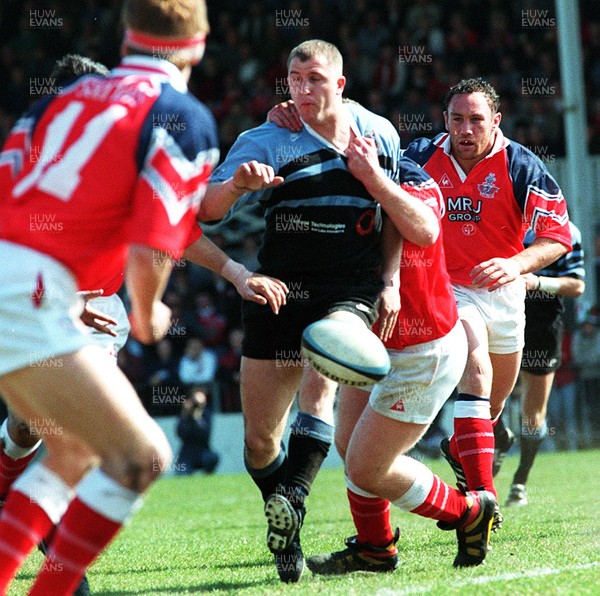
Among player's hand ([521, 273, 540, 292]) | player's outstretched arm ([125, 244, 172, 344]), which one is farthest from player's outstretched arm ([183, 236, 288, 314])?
player's hand ([521, 273, 540, 292])

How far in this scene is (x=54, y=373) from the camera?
10.8 feet

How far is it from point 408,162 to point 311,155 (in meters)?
0.55

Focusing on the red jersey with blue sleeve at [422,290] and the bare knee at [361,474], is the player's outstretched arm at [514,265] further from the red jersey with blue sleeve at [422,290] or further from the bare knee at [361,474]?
the bare knee at [361,474]

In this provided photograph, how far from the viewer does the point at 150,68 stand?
3.51m

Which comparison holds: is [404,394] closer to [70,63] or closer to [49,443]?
[49,443]

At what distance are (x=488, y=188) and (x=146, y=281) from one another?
147 inches

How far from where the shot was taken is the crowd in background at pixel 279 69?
15594 mm

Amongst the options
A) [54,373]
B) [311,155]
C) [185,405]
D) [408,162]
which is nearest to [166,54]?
[54,373]

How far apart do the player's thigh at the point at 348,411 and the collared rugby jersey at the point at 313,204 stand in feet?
2.54

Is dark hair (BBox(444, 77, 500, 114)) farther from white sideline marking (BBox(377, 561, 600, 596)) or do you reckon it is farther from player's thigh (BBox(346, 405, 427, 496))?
white sideline marking (BBox(377, 561, 600, 596))

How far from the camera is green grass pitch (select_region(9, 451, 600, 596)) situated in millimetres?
4641

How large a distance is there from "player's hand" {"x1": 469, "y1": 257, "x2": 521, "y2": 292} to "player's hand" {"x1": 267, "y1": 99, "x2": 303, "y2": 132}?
1380 mm

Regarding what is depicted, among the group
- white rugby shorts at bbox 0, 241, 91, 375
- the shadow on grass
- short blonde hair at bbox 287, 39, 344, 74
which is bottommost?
the shadow on grass

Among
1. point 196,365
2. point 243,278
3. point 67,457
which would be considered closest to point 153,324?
point 67,457
